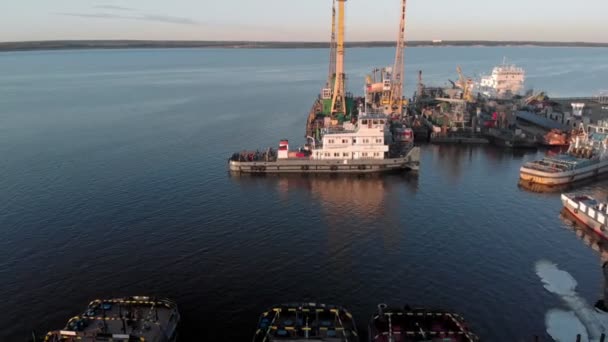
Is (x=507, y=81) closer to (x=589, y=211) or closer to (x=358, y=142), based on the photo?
(x=358, y=142)

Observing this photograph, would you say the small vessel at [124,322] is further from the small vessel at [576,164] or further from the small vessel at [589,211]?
the small vessel at [576,164]

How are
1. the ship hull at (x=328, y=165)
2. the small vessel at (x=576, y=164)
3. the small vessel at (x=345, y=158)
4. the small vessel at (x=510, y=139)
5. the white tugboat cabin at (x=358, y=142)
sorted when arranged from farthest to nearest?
the small vessel at (x=510, y=139) < the ship hull at (x=328, y=165) < the small vessel at (x=345, y=158) < the white tugboat cabin at (x=358, y=142) < the small vessel at (x=576, y=164)

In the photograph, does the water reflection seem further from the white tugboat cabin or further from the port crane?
the port crane

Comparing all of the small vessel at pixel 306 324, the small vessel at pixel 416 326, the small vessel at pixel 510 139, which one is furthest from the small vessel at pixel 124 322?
the small vessel at pixel 510 139

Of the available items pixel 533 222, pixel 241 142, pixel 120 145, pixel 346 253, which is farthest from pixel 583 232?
pixel 120 145

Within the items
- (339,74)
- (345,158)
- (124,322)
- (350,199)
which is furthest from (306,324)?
(339,74)

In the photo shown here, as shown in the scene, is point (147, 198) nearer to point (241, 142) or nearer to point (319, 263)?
point (319, 263)

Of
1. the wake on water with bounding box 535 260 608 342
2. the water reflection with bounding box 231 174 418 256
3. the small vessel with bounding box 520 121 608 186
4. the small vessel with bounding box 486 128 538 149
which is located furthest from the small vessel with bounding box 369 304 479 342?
the small vessel with bounding box 486 128 538 149
